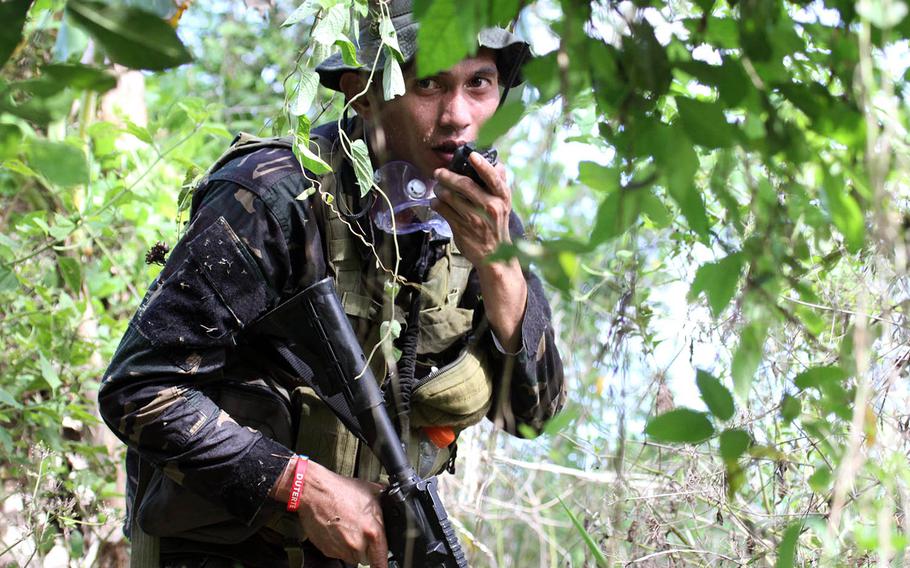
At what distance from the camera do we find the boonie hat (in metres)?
2.76

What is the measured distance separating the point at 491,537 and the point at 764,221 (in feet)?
12.1

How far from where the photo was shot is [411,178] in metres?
2.75

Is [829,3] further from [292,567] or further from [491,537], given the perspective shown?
[491,537]

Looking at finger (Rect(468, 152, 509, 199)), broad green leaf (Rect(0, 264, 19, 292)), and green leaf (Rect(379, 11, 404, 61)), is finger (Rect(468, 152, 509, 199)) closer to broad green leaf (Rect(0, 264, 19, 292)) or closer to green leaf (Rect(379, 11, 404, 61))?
green leaf (Rect(379, 11, 404, 61))

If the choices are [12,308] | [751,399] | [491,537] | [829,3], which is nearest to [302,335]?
[751,399]

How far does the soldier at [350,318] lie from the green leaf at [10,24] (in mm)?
1258

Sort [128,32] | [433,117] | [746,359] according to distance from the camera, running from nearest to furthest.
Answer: [128,32] < [746,359] < [433,117]

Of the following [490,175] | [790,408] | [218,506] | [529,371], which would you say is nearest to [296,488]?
[218,506]

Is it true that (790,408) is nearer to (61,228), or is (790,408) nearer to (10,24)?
(10,24)

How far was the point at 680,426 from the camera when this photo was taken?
49.8 inches

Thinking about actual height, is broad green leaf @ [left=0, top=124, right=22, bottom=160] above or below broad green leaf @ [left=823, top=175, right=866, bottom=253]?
below

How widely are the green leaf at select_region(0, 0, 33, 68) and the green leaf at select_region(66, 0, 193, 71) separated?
0.09 metres

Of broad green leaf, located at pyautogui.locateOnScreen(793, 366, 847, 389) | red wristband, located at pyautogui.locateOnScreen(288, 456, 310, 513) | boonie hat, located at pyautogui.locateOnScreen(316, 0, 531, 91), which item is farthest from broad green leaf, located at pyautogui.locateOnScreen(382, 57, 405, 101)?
broad green leaf, located at pyautogui.locateOnScreen(793, 366, 847, 389)

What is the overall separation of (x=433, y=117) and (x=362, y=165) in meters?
0.36
